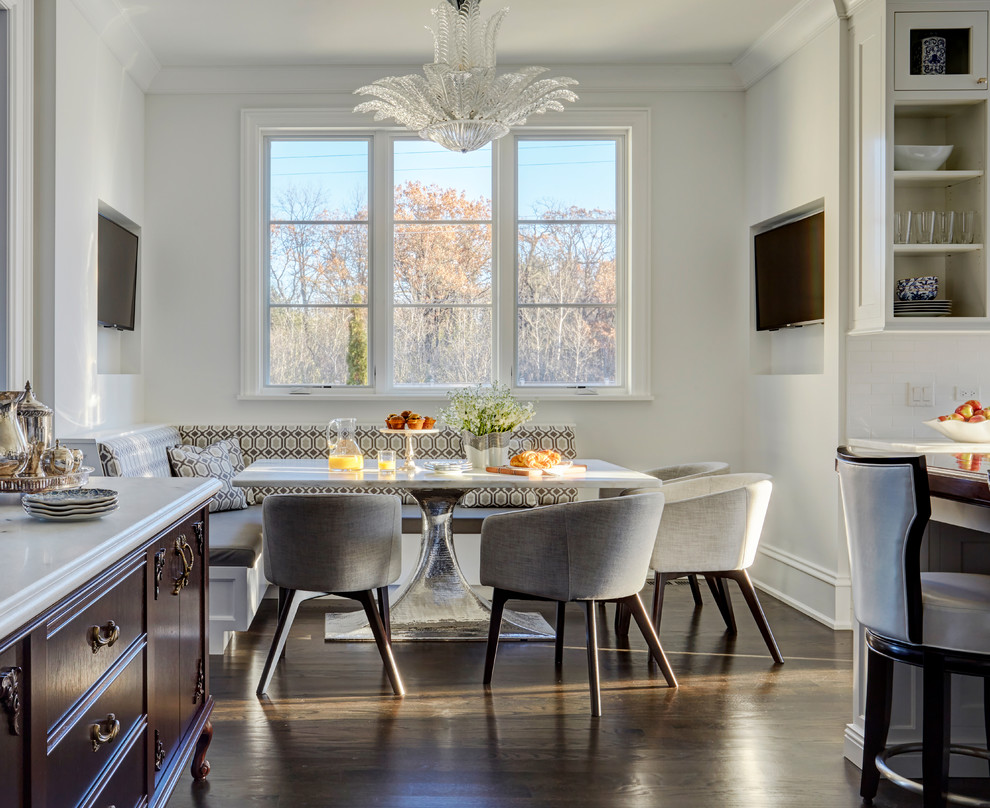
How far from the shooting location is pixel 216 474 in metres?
4.54

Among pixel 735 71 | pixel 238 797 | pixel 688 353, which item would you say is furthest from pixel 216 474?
pixel 735 71

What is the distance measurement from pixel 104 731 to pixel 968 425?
3570 millimetres

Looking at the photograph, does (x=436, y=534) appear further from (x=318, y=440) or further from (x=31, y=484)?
(x=31, y=484)

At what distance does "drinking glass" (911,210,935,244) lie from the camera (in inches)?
159

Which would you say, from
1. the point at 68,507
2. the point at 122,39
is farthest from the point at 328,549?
the point at 122,39

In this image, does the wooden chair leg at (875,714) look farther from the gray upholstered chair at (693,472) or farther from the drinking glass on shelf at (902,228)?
the drinking glass on shelf at (902,228)

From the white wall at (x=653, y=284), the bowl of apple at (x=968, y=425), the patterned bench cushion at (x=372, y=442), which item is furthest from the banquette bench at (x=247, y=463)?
the bowl of apple at (x=968, y=425)

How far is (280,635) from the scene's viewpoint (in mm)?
3252

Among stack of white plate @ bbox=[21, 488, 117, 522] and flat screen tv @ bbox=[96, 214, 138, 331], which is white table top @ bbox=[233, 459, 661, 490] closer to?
flat screen tv @ bbox=[96, 214, 138, 331]

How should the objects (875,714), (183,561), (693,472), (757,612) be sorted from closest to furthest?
1. (183,561)
2. (875,714)
3. (757,612)
4. (693,472)

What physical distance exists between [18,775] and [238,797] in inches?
51.3

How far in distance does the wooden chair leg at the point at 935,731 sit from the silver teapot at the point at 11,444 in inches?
88.6

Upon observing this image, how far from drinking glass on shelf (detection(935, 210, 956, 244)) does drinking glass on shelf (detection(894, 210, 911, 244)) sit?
0.50 ft

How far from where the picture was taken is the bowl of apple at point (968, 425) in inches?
147
